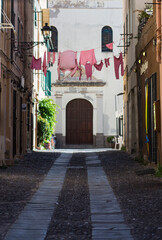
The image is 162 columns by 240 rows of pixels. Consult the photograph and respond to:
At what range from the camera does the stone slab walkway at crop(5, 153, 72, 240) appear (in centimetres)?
477

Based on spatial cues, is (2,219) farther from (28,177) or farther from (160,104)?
(160,104)

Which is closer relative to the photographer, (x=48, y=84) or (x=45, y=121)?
(x=45, y=121)

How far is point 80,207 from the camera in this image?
22.1 feet

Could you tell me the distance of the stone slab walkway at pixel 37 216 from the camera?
188 inches

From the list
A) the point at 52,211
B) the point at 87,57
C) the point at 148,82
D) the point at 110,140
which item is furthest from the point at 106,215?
the point at 110,140

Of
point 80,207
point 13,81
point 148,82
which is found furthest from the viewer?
point 13,81

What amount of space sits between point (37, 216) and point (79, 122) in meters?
29.3

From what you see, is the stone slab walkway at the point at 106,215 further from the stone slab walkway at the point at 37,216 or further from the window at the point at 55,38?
the window at the point at 55,38

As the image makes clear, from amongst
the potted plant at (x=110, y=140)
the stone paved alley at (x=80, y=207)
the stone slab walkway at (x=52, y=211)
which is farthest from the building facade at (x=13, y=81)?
the potted plant at (x=110, y=140)

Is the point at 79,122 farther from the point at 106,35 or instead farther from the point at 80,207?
the point at 80,207

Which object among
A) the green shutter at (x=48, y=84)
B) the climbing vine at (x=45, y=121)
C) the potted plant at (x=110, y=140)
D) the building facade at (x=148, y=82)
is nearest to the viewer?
the building facade at (x=148, y=82)

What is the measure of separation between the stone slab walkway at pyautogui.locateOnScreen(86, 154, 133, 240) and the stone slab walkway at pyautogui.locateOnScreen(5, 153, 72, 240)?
0.57 m

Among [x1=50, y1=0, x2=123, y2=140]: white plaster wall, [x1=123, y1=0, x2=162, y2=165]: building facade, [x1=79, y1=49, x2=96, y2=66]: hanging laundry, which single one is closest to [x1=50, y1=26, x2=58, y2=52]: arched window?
[x1=50, y1=0, x2=123, y2=140]: white plaster wall

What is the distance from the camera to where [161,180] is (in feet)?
32.6
